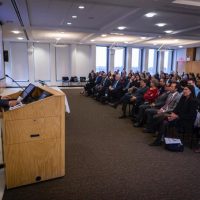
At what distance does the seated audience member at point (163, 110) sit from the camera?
164 inches

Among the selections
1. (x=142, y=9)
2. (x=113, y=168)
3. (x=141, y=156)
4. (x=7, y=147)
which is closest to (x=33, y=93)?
(x=7, y=147)

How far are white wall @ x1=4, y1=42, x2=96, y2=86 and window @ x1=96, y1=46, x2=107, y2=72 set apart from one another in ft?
2.24

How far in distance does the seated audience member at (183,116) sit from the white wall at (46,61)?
38.2ft

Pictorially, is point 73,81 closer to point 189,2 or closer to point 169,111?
point 189,2

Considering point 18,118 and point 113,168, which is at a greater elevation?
point 18,118

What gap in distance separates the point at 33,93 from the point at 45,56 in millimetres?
12267

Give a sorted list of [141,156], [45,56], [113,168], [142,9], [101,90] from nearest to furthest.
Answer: [113,168], [141,156], [142,9], [101,90], [45,56]

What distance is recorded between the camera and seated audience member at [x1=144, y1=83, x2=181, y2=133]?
4168mm

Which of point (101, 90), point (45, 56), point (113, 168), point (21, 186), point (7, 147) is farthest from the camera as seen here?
point (45, 56)

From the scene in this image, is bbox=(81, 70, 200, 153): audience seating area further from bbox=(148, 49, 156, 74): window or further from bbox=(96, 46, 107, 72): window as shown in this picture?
bbox=(148, 49, 156, 74): window

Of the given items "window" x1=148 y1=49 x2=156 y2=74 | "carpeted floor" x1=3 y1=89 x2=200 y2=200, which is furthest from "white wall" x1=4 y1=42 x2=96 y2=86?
"carpeted floor" x1=3 y1=89 x2=200 y2=200

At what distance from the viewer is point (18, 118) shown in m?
2.31

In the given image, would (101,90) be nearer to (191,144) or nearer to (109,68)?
(191,144)

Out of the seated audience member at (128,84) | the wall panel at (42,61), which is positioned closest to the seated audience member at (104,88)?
the seated audience member at (128,84)
